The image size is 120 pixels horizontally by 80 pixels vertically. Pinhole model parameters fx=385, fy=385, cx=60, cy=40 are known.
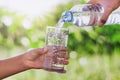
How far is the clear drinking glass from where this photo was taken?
2146mm

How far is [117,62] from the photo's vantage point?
2.38m

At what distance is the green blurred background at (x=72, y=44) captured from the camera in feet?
6.93

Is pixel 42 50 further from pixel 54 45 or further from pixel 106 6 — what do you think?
pixel 106 6

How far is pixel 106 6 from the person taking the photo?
2359 millimetres

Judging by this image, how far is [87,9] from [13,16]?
0.45 metres

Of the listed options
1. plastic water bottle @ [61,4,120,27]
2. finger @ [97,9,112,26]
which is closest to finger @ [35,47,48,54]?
plastic water bottle @ [61,4,120,27]

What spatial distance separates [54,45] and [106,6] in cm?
45

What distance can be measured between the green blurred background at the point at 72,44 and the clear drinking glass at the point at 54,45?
32 mm

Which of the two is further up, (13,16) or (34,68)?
(13,16)

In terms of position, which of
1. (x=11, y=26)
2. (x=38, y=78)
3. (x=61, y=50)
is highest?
(x=11, y=26)

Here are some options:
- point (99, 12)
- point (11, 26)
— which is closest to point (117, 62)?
point (99, 12)

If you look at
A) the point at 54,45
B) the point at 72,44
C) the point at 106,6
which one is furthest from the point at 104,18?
the point at 54,45

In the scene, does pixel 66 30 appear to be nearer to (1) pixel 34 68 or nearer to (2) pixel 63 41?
(2) pixel 63 41

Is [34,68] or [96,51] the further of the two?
[96,51]
